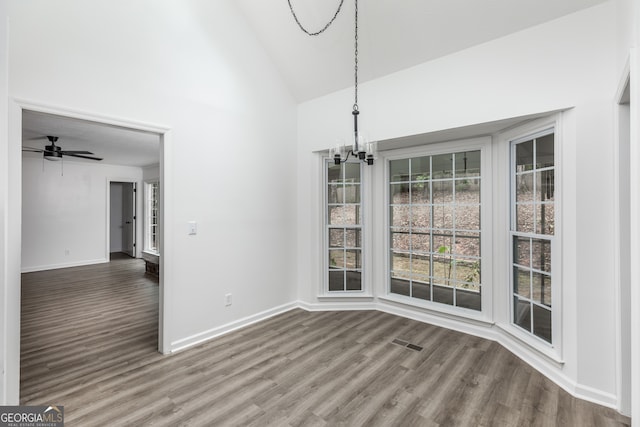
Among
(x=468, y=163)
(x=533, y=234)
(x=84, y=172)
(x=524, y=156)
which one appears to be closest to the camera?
(x=533, y=234)

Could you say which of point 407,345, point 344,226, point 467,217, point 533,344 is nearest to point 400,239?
point 344,226

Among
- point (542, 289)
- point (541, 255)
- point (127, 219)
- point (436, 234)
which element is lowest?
point (542, 289)

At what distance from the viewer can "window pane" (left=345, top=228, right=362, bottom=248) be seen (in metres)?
4.26

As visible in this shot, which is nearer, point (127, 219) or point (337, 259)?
point (337, 259)

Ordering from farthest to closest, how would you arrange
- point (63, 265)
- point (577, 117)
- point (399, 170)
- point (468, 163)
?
point (63, 265) < point (399, 170) < point (468, 163) < point (577, 117)

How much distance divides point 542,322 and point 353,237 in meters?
2.24

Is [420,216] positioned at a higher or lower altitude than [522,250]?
higher

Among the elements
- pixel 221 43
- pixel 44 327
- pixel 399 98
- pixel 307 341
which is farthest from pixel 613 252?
pixel 44 327

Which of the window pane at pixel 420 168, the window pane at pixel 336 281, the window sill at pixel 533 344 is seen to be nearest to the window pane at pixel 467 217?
the window pane at pixel 420 168

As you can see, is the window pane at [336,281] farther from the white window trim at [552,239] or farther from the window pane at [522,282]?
the window pane at [522,282]

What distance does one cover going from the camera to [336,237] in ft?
14.2

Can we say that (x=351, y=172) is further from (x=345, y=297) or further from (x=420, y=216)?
(x=345, y=297)

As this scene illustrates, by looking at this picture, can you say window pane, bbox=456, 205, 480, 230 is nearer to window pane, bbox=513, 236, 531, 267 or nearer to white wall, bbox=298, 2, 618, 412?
window pane, bbox=513, 236, 531, 267

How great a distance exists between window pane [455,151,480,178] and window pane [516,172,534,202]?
486 millimetres
